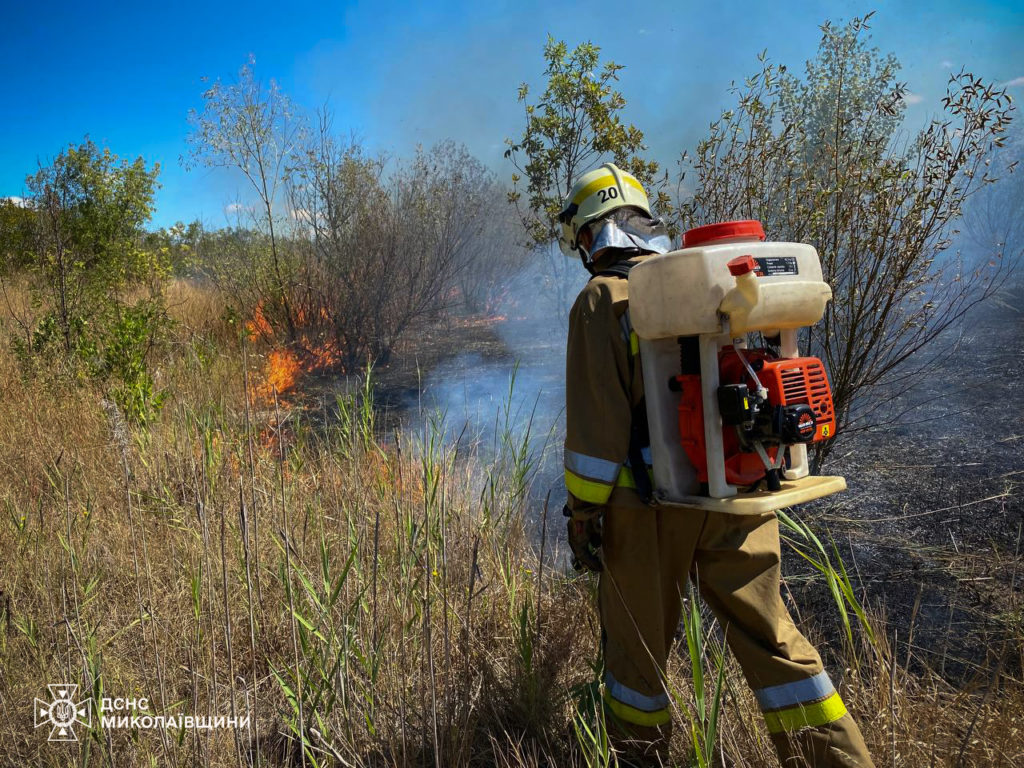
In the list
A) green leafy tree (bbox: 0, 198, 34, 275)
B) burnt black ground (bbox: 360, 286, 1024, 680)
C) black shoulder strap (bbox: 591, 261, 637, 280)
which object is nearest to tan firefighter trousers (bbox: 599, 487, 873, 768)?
burnt black ground (bbox: 360, 286, 1024, 680)

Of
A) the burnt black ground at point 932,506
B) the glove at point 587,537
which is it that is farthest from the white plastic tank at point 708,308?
the burnt black ground at point 932,506

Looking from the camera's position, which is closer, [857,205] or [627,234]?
[627,234]

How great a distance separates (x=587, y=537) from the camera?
186cm

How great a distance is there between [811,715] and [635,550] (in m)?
0.58

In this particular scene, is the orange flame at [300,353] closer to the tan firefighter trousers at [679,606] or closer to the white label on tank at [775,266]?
the tan firefighter trousers at [679,606]

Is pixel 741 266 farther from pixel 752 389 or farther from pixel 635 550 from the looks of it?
pixel 635 550

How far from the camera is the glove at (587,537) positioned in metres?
1.84

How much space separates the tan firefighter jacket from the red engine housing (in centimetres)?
16

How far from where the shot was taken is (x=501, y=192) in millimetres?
10898

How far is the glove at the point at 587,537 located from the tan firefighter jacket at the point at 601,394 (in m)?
0.02

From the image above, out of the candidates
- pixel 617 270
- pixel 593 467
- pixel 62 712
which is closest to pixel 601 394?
pixel 593 467

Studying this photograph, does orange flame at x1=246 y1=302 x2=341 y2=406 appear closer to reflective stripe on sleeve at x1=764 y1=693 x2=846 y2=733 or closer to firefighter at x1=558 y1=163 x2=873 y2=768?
firefighter at x1=558 y1=163 x2=873 y2=768

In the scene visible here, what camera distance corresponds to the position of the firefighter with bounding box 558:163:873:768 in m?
1.75

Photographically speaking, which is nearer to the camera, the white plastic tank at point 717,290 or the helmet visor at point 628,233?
the white plastic tank at point 717,290
